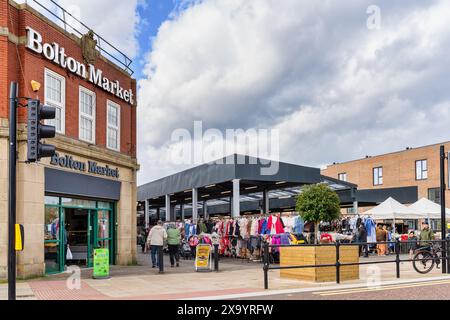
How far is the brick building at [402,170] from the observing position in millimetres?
53062

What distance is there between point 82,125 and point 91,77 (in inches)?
74.6

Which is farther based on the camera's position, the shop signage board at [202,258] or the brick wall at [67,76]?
the shop signage board at [202,258]

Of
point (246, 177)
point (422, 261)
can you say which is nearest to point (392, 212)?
point (246, 177)

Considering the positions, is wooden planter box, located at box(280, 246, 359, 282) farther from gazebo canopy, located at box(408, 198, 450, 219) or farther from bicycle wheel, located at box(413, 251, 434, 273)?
gazebo canopy, located at box(408, 198, 450, 219)

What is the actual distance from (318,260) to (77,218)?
9.46 meters

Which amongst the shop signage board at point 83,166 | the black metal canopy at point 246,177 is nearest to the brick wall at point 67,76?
the shop signage board at point 83,166

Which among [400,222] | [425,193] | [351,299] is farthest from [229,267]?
[425,193]

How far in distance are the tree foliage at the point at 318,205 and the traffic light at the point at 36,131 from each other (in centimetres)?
1788

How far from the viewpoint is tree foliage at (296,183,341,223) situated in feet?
88.0

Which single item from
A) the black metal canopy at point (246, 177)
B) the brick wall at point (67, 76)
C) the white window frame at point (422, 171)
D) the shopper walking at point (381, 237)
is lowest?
the shopper walking at point (381, 237)

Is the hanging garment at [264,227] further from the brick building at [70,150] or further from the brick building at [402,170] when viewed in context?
the brick building at [402,170]

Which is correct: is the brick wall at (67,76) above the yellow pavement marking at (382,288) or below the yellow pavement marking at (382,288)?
above

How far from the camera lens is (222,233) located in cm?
2761
